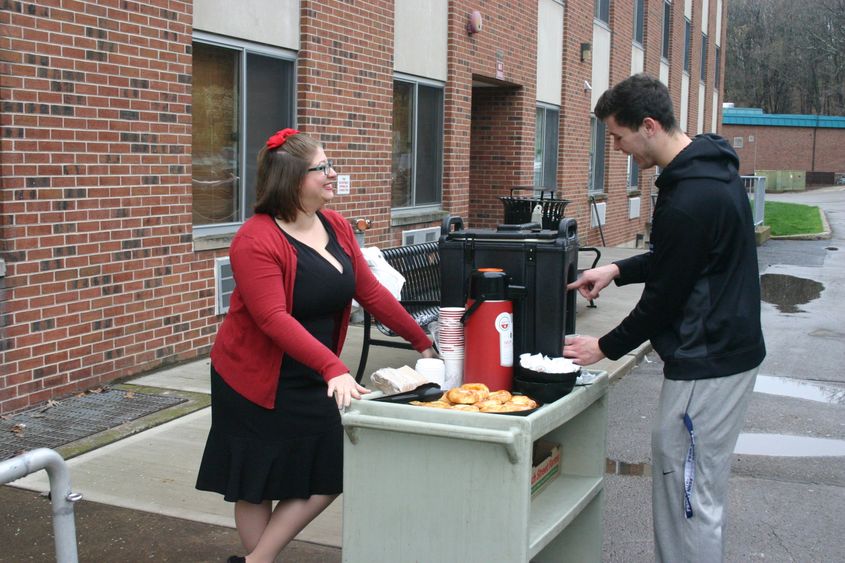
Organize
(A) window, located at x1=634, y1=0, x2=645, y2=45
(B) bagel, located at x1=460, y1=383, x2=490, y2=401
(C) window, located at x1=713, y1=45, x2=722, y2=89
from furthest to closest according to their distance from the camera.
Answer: (C) window, located at x1=713, y1=45, x2=722, y2=89 < (A) window, located at x1=634, y1=0, x2=645, y2=45 < (B) bagel, located at x1=460, y1=383, x2=490, y2=401

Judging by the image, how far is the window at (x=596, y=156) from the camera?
67.2 feet

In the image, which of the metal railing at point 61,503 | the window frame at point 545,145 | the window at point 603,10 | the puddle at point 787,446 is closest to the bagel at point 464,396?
the metal railing at point 61,503

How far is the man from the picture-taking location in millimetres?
3406

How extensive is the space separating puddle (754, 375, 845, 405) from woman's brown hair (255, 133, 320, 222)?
5.59 meters

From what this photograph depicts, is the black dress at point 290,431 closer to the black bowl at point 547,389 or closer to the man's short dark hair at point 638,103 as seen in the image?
the black bowl at point 547,389

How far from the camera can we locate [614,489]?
5.86 metres

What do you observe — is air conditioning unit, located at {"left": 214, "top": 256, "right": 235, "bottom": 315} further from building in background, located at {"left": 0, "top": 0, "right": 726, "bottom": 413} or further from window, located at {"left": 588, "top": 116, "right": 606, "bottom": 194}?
window, located at {"left": 588, "top": 116, "right": 606, "bottom": 194}

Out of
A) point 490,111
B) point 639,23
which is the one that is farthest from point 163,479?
point 639,23

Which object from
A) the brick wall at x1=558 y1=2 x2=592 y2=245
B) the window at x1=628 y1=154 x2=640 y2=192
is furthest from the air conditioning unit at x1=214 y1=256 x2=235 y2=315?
the window at x1=628 y1=154 x2=640 y2=192

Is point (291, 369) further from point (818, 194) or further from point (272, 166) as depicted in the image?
point (818, 194)

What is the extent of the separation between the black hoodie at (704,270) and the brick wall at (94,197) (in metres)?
4.46

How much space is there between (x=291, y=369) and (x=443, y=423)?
2.35ft

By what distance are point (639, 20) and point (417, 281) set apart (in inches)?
678

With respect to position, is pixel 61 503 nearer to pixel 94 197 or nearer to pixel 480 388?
pixel 480 388
